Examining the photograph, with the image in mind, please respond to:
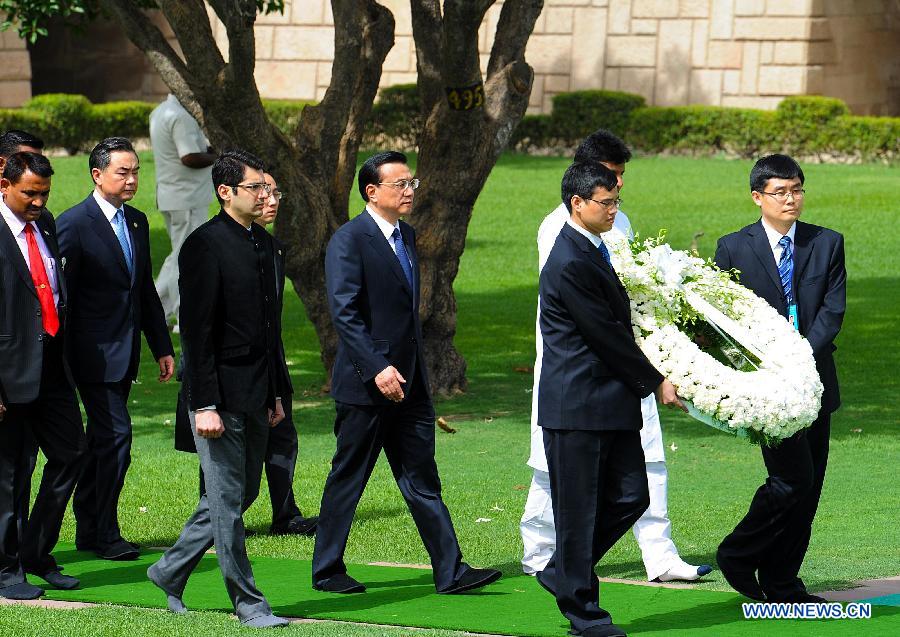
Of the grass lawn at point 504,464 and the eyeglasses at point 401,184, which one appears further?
the grass lawn at point 504,464

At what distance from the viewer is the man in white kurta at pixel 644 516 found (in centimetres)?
732

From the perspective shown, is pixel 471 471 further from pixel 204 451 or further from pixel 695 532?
pixel 204 451

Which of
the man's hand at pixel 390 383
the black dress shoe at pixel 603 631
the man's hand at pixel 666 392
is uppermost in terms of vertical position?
the man's hand at pixel 666 392

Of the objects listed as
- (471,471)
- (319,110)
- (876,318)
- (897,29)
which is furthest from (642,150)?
(471,471)

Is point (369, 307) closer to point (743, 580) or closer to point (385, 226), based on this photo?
point (385, 226)

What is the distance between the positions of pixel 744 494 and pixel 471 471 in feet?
6.18

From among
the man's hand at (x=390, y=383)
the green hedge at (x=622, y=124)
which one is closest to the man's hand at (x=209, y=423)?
the man's hand at (x=390, y=383)

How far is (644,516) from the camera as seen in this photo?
7.38 metres

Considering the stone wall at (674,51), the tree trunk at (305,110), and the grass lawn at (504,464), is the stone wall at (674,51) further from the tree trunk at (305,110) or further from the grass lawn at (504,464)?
the tree trunk at (305,110)

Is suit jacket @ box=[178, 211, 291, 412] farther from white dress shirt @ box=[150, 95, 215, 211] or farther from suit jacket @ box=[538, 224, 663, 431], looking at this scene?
white dress shirt @ box=[150, 95, 215, 211]

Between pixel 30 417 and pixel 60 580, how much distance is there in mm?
795

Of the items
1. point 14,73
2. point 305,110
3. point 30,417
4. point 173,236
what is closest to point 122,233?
point 30,417

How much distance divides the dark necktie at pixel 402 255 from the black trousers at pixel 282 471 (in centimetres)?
165

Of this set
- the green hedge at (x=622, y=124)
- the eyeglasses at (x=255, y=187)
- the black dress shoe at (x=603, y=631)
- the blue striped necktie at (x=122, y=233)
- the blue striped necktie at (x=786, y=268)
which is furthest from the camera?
the green hedge at (x=622, y=124)
